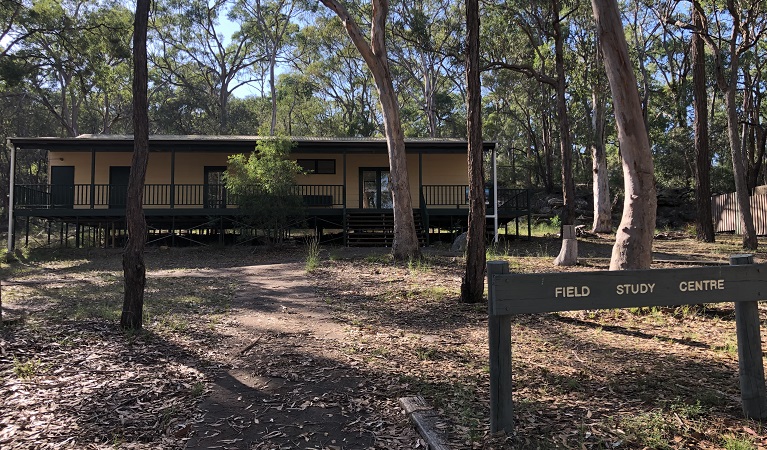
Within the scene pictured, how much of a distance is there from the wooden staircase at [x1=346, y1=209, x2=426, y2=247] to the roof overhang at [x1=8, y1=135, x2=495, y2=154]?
2.48m

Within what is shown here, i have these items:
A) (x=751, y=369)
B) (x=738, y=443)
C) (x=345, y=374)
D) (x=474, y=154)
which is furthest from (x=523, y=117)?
(x=738, y=443)

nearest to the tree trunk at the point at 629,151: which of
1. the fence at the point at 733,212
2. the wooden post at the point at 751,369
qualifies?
the wooden post at the point at 751,369

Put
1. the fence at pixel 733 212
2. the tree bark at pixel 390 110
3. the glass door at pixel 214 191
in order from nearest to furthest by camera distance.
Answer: the tree bark at pixel 390 110
the glass door at pixel 214 191
the fence at pixel 733 212

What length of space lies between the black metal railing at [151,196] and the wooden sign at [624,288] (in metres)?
15.8

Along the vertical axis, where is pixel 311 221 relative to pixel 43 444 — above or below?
above

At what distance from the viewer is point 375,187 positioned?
2191 centimetres

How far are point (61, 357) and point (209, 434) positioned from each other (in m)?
2.71

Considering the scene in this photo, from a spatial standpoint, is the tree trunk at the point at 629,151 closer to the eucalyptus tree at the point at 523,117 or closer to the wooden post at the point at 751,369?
the wooden post at the point at 751,369

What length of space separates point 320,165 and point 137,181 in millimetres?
15442

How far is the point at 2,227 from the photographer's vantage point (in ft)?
106

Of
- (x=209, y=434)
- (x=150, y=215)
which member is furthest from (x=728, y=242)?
(x=150, y=215)

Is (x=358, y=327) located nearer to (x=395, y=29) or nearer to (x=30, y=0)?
(x=395, y=29)

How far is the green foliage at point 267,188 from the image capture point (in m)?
16.4

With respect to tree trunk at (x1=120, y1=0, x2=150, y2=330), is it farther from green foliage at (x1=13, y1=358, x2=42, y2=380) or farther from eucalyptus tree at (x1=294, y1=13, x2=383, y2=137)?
eucalyptus tree at (x1=294, y1=13, x2=383, y2=137)
